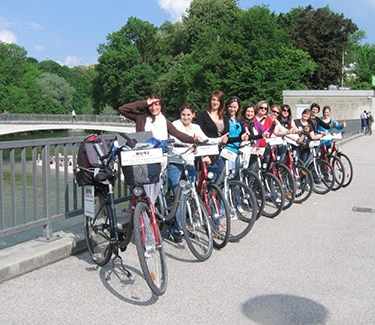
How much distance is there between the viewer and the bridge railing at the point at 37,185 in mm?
5609

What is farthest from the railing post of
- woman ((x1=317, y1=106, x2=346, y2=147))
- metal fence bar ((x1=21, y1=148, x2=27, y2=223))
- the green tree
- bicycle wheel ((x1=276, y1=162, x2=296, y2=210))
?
the green tree

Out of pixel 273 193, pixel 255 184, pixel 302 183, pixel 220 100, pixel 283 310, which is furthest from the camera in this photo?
pixel 302 183

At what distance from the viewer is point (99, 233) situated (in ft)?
18.5

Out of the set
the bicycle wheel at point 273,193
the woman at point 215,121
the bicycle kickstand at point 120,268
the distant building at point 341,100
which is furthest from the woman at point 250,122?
the distant building at point 341,100

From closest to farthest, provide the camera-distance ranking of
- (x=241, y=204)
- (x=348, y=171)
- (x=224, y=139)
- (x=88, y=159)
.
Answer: (x=88, y=159) → (x=224, y=139) → (x=241, y=204) → (x=348, y=171)

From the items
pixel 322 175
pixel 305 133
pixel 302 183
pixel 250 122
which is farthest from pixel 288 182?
pixel 322 175

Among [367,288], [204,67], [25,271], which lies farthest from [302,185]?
[204,67]

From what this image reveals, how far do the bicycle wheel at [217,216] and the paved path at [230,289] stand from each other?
14 cm

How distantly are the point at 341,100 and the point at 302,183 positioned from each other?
37.8m

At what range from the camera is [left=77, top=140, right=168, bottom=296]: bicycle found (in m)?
4.71

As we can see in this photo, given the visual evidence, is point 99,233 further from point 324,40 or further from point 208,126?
point 324,40

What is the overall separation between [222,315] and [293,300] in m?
0.69

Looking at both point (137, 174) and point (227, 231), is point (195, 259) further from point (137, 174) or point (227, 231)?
point (137, 174)

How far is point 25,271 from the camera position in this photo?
5.36 metres
